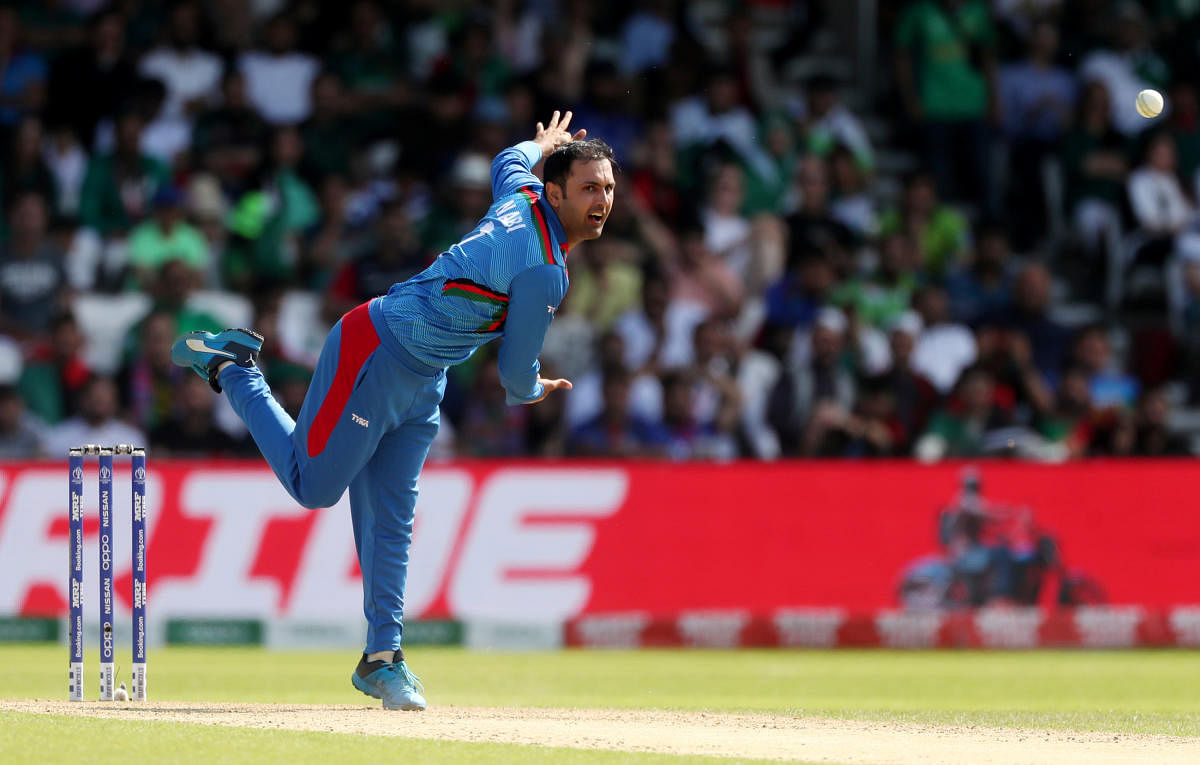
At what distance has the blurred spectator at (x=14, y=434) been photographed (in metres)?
12.7

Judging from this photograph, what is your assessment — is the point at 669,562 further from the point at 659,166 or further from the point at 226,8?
the point at 226,8

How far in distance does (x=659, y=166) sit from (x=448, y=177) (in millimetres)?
1789

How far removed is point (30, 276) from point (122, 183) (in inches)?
48.3

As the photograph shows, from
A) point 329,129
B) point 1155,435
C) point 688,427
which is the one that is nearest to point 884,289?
point 688,427

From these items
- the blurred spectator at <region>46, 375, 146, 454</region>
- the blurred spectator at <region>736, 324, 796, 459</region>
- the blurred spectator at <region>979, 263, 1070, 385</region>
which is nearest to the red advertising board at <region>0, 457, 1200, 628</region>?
the blurred spectator at <region>46, 375, 146, 454</region>

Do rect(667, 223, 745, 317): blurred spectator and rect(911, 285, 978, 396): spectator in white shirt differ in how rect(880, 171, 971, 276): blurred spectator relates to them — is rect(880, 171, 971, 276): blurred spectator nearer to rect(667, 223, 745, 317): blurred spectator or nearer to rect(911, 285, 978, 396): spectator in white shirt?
rect(911, 285, 978, 396): spectator in white shirt

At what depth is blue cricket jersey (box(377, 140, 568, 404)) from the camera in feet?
22.0

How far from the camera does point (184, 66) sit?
15.5 metres

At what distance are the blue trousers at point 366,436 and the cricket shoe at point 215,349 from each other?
52 mm

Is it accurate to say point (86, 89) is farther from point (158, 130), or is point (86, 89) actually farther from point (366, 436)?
point (366, 436)

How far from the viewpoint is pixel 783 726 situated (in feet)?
23.4

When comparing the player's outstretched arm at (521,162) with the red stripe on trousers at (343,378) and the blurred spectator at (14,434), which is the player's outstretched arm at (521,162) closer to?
the red stripe on trousers at (343,378)

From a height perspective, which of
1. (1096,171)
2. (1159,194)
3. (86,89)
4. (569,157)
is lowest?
(569,157)

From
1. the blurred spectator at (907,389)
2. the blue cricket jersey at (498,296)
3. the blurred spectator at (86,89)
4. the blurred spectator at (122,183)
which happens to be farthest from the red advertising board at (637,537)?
the blue cricket jersey at (498,296)
